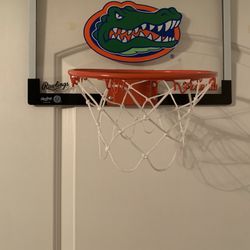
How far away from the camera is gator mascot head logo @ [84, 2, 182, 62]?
1.17 metres

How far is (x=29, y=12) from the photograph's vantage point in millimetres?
1179

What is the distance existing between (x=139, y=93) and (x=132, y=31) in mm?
288

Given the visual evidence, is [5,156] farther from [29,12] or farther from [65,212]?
[29,12]

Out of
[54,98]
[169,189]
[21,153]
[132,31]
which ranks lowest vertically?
[169,189]

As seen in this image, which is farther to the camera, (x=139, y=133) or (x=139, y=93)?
(x=139, y=133)

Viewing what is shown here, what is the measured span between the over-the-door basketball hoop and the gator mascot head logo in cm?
10

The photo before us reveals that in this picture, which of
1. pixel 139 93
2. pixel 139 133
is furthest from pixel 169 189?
pixel 139 93

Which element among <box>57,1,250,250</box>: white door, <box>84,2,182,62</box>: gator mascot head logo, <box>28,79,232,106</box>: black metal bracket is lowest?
<box>57,1,250,250</box>: white door

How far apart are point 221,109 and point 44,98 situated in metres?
0.59

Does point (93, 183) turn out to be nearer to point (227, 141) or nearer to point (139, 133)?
point (139, 133)

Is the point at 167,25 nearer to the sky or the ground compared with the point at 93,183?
nearer to the sky

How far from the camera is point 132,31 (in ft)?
3.88

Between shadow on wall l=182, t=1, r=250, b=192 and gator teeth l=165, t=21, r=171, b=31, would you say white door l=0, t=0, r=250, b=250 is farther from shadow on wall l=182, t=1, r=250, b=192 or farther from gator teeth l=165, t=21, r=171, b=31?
gator teeth l=165, t=21, r=171, b=31

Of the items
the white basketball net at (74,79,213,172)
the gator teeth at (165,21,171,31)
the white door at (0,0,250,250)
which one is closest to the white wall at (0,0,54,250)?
the white door at (0,0,250,250)
